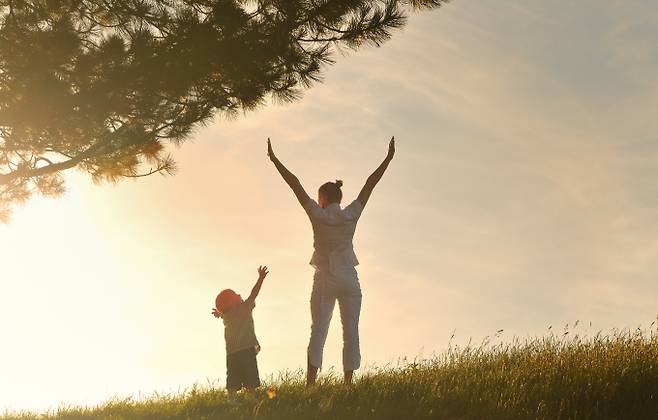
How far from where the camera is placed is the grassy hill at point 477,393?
779 centimetres

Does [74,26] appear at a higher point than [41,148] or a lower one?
higher

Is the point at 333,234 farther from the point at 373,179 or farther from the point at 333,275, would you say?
the point at 373,179

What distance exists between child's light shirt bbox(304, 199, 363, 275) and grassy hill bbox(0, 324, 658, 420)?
1.28m

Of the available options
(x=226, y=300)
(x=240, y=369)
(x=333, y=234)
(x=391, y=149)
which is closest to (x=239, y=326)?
(x=226, y=300)

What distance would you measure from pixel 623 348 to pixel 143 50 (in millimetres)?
7140

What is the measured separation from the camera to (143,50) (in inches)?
443

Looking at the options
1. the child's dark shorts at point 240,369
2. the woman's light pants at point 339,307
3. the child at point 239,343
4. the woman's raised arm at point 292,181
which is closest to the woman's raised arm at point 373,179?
the woman's raised arm at point 292,181

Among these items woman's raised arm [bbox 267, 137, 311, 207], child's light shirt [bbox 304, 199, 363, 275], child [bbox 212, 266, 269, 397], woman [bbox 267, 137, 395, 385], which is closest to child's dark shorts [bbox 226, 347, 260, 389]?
child [bbox 212, 266, 269, 397]

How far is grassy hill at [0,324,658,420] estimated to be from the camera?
7793mm

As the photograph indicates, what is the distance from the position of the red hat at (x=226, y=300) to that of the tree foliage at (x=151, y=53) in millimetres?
3470

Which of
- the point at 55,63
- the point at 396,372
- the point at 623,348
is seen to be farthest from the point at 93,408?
Result: the point at 623,348

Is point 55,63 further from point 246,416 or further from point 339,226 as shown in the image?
point 246,416

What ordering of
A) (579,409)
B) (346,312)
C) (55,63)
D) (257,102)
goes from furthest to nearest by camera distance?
(257,102) < (55,63) < (346,312) < (579,409)

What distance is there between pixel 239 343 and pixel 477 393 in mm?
2625
